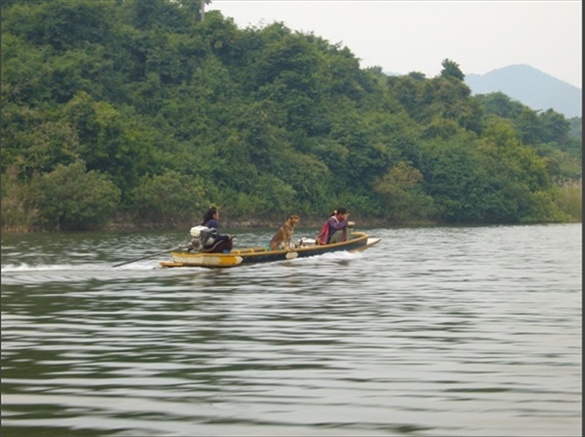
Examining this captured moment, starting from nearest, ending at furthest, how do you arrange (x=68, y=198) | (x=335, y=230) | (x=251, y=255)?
(x=251, y=255), (x=335, y=230), (x=68, y=198)

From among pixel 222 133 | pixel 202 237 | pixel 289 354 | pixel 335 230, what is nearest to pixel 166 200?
pixel 222 133

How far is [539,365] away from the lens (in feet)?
33.0

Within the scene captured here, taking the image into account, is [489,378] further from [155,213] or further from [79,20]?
[79,20]

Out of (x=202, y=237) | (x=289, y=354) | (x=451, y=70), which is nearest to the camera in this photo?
(x=289, y=354)

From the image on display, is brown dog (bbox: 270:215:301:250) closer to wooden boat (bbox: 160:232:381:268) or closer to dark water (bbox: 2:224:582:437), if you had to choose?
wooden boat (bbox: 160:232:381:268)

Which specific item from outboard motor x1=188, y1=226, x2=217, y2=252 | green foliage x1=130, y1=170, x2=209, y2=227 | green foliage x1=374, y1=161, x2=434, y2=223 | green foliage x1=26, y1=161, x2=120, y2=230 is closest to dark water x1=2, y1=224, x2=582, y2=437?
outboard motor x1=188, y1=226, x2=217, y2=252

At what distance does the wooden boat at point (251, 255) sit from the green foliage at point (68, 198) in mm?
20507

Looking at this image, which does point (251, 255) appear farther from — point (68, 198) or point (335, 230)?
point (68, 198)

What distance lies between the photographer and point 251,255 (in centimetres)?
2327

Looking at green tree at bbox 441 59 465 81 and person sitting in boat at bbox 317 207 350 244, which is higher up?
green tree at bbox 441 59 465 81

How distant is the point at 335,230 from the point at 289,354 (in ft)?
52.4

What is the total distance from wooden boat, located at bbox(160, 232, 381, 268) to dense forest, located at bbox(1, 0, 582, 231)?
66.2 feet

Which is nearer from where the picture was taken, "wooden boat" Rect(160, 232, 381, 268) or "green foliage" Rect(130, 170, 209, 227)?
"wooden boat" Rect(160, 232, 381, 268)

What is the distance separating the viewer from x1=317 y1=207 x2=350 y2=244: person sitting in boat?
26.6 meters
